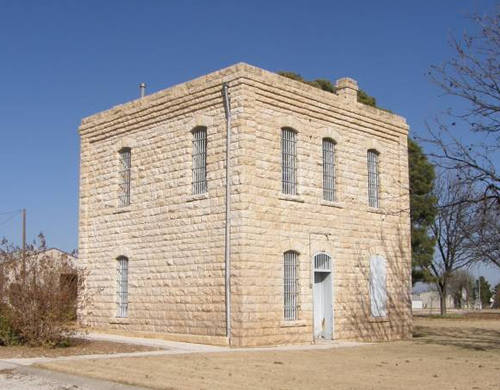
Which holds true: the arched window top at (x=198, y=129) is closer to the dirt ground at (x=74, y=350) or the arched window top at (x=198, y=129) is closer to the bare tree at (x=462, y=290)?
the dirt ground at (x=74, y=350)

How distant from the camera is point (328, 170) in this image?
21984mm

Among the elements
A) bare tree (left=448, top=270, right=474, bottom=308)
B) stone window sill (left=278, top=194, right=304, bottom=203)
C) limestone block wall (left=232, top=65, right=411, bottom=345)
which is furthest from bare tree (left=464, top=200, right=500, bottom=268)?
bare tree (left=448, top=270, right=474, bottom=308)

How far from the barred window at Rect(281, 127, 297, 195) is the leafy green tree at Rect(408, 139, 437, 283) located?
1983cm

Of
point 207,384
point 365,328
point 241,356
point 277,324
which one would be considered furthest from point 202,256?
point 207,384

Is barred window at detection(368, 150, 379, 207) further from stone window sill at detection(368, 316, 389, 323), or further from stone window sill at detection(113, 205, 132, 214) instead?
stone window sill at detection(113, 205, 132, 214)

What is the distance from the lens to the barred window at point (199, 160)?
20.4 m

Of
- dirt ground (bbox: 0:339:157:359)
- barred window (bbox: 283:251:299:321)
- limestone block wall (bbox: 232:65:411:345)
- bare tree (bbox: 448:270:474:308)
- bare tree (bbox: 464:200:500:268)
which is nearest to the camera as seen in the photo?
dirt ground (bbox: 0:339:157:359)

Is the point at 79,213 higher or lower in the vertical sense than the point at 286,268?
higher

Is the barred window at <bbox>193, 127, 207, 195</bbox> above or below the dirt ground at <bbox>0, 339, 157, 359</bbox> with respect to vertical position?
above

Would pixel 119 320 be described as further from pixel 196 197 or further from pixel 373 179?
pixel 373 179

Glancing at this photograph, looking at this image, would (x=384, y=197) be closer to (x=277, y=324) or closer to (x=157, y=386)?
(x=277, y=324)

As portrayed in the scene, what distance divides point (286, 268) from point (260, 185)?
8.48ft

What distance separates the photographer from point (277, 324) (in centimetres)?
1922

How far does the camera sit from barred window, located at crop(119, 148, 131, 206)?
23.2 metres
